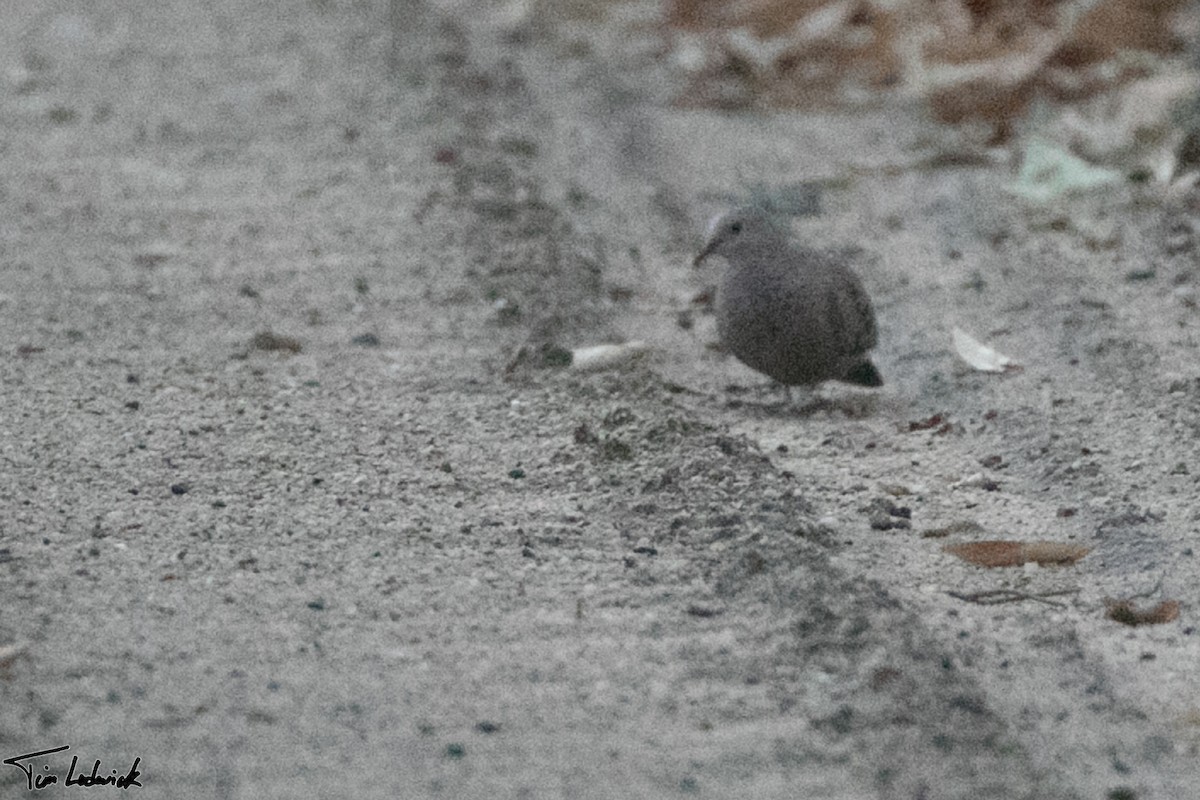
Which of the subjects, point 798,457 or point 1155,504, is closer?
point 1155,504

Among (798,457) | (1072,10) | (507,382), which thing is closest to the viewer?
(798,457)

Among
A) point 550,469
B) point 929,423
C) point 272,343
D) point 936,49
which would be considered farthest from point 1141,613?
point 936,49

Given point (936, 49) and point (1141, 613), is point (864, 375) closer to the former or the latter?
point (1141, 613)

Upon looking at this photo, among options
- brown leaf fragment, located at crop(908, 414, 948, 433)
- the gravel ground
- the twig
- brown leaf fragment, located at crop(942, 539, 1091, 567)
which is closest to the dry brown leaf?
the gravel ground

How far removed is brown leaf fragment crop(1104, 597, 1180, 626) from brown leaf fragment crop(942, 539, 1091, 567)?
0.24 meters

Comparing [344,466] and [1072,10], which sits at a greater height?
[1072,10]

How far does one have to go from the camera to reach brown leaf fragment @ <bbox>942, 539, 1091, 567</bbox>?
155 inches

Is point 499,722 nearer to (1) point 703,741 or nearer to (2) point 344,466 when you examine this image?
(1) point 703,741

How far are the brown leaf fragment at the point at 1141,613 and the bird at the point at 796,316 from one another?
4.59 feet

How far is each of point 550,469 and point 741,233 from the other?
1.23 metres

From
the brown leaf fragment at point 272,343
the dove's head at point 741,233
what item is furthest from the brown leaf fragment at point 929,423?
the brown leaf fragment at point 272,343

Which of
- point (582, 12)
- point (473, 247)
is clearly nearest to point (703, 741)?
point (473, 247)

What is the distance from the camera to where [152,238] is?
6.13 metres

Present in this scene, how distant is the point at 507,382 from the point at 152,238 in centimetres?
184
